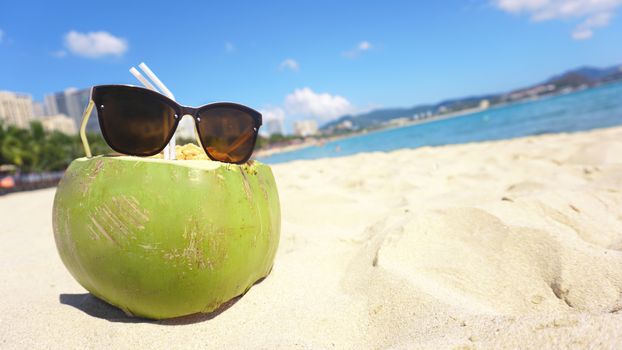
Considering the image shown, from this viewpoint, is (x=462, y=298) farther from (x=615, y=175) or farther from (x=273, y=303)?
(x=615, y=175)

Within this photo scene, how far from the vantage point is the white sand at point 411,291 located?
43.3 inches

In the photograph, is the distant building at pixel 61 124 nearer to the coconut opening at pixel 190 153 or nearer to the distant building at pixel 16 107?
the distant building at pixel 16 107

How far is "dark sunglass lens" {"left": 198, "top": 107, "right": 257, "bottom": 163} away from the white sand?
1.93ft

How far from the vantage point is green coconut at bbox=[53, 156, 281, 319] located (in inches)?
43.9

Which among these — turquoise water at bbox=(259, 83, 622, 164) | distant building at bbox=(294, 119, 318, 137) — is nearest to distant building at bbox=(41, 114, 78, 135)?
turquoise water at bbox=(259, 83, 622, 164)

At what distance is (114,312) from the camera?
135 centimetres

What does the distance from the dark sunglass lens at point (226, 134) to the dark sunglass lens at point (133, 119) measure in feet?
0.43

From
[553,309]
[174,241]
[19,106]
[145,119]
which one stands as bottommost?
[553,309]

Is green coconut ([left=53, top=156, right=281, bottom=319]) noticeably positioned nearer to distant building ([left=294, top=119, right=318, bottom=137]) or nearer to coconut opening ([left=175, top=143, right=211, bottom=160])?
coconut opening ([left=175, top=143, right=211, bottom=160])

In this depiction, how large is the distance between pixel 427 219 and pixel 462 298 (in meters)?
0.68

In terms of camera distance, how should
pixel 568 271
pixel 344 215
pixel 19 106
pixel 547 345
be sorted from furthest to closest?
1. pixel 19 106
2. pixel 344 215
3. pixel 568 271
4. pixel 547 345

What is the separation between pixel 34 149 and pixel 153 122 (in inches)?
1374

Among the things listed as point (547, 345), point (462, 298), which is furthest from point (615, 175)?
point (547, 345)

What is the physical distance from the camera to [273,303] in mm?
1410
